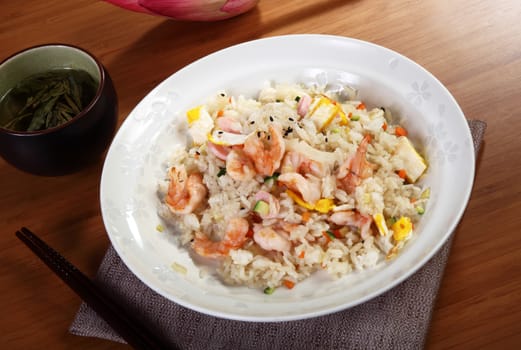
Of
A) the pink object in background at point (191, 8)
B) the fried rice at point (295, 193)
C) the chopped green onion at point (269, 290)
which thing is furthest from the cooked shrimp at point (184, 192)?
the pink object in background at point (191, 8)

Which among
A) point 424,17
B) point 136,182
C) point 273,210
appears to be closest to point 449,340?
point 273,210

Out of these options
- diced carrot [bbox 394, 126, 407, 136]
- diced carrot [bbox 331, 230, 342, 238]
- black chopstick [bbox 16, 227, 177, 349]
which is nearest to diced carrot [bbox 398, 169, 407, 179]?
diced carrot [bbox 394, 126, 407, 136]

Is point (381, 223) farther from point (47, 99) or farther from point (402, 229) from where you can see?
point (47, 99)

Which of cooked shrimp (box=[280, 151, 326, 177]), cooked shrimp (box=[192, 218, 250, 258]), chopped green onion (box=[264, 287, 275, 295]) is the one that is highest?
cooked shrimp (box=[280, 151, 326, 177])

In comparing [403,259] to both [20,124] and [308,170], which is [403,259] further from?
[20,124]

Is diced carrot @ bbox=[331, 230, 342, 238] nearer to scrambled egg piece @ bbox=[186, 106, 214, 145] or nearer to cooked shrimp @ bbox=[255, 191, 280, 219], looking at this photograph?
cooked shrimp @ bbox=[255, 191, 280, 219]
